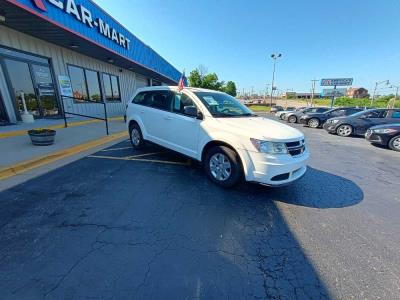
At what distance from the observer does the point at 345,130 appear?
1130cm

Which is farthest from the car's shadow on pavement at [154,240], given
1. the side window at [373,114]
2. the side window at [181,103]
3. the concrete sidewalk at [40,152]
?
the side window at [373,114]

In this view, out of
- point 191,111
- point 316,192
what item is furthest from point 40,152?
point 316,192

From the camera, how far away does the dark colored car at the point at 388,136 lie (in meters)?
7.91

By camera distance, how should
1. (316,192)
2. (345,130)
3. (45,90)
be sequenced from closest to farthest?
(316,192) < (45,90) < (345,130)

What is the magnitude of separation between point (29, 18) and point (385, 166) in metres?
11.9

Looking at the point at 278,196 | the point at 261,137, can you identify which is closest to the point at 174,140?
the point at 261,137

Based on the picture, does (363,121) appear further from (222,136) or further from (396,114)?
(222,136)

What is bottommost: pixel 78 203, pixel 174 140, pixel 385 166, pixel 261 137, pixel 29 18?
pixel 385 166

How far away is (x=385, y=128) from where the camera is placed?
8.20 m

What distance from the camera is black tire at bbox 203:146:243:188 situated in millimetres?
3667

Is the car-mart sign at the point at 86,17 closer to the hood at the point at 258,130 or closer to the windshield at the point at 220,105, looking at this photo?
the windshield at the point at 220,105

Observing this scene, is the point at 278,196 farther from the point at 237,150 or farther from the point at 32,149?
the point at 32,149

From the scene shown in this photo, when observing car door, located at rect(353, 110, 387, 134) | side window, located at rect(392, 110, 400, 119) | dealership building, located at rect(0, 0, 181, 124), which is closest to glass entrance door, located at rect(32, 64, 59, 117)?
dealership building, located at rect(0, 0, 181, 124)

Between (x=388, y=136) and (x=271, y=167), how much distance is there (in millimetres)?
8006
